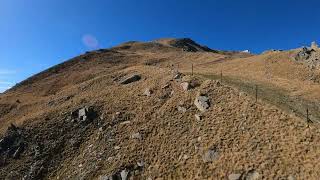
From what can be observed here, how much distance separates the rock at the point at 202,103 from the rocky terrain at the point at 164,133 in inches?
4.7

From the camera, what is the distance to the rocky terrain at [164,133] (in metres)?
28.6

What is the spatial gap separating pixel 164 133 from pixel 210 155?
699 centimetres

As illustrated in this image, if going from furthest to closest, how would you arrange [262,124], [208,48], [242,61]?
[208,48]
[242,61]
[262,124]

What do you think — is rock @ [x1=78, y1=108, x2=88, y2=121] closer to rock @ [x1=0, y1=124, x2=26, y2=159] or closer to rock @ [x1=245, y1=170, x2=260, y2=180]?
rock @ [x1=0, y1=124, x2=26, y2=159]

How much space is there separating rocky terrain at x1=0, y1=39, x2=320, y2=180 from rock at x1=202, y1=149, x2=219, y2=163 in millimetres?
94

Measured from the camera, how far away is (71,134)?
41062mm

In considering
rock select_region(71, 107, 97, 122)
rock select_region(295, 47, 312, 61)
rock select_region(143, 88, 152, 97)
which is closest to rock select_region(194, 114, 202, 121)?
rock select_region(143, 88, 152, 97)

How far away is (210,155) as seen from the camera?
3048 centimetres

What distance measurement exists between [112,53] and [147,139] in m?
82.5

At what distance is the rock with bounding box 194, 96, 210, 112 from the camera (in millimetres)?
37750

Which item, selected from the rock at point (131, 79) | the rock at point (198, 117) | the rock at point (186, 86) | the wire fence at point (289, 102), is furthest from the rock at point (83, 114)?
the wire fence at point (289, 102)

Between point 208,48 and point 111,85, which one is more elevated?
point 208,48

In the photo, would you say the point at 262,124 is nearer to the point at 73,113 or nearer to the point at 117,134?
the point at 117,134

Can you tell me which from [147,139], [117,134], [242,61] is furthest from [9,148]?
[242,61]
